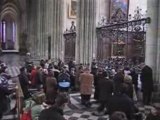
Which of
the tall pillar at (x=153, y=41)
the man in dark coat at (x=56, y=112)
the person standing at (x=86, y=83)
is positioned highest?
the tall pillar at (x=153, y=41)

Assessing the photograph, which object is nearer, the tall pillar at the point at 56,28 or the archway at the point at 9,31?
the tall pillar at the point at 56,28

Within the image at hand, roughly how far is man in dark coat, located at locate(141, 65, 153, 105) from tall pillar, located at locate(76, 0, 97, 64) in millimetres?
5642

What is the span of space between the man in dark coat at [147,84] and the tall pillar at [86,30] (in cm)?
564

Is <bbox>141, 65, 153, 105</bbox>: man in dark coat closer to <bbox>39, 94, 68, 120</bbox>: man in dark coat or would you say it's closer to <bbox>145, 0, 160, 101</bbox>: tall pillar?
<bbox>145, 0, 160, 101</bbox>: tall pillar

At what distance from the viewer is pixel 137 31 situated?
40.1 ft

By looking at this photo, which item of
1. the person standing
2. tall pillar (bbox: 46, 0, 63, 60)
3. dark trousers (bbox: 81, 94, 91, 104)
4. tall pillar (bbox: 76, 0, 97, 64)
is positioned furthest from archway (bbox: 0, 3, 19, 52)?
the person standing

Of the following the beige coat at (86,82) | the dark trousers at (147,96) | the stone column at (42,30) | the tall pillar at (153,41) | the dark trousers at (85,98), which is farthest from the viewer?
the stone column at (42,30)

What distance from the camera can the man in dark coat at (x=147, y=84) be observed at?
10.0 meters

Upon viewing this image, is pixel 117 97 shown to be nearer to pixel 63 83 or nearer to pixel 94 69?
pixel 63 83

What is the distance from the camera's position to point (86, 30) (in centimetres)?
1557

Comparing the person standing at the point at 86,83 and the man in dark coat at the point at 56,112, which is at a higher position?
the man in dark coat at the point at 56,112

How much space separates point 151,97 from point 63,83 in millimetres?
2797

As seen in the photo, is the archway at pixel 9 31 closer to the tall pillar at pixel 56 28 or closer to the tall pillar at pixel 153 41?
the tall pillar at pixel 56 28

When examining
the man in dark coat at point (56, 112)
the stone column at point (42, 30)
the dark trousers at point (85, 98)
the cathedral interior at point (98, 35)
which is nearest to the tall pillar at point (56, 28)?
the cathedral interior at point (98, 35)
